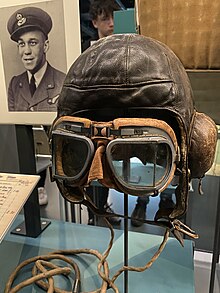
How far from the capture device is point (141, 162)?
75 centimetres

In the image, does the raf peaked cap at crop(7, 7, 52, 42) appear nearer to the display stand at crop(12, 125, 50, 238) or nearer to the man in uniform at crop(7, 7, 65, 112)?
the man in uniform at crop(7, 7, 65, 112)

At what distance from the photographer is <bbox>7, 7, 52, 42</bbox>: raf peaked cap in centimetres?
103

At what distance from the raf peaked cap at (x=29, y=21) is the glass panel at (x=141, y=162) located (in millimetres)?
586

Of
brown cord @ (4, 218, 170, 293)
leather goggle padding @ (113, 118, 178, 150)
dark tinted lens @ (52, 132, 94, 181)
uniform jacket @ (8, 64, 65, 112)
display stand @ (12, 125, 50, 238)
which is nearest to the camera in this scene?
leather goggle padding @ (113, 118, 178, 150)

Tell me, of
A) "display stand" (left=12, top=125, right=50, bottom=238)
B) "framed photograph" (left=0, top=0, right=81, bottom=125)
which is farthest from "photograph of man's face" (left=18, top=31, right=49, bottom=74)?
"display stand" (left=12, top=125, right=50, bottom=238)

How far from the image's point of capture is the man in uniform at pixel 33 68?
1036 mm

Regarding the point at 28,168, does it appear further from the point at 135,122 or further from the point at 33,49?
the point at 135,122

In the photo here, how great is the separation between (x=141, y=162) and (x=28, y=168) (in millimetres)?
664

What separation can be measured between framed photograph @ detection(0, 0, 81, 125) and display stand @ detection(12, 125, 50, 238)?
0.06 metres

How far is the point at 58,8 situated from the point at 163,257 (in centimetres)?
100

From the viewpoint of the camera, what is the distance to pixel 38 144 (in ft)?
4.80

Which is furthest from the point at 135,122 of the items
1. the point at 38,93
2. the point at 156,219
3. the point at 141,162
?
the point at 38,93

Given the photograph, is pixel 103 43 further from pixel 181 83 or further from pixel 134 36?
pixel 181 83

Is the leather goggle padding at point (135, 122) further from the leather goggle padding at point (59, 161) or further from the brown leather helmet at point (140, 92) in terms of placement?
the leather goggle padding at point (59, 161)
